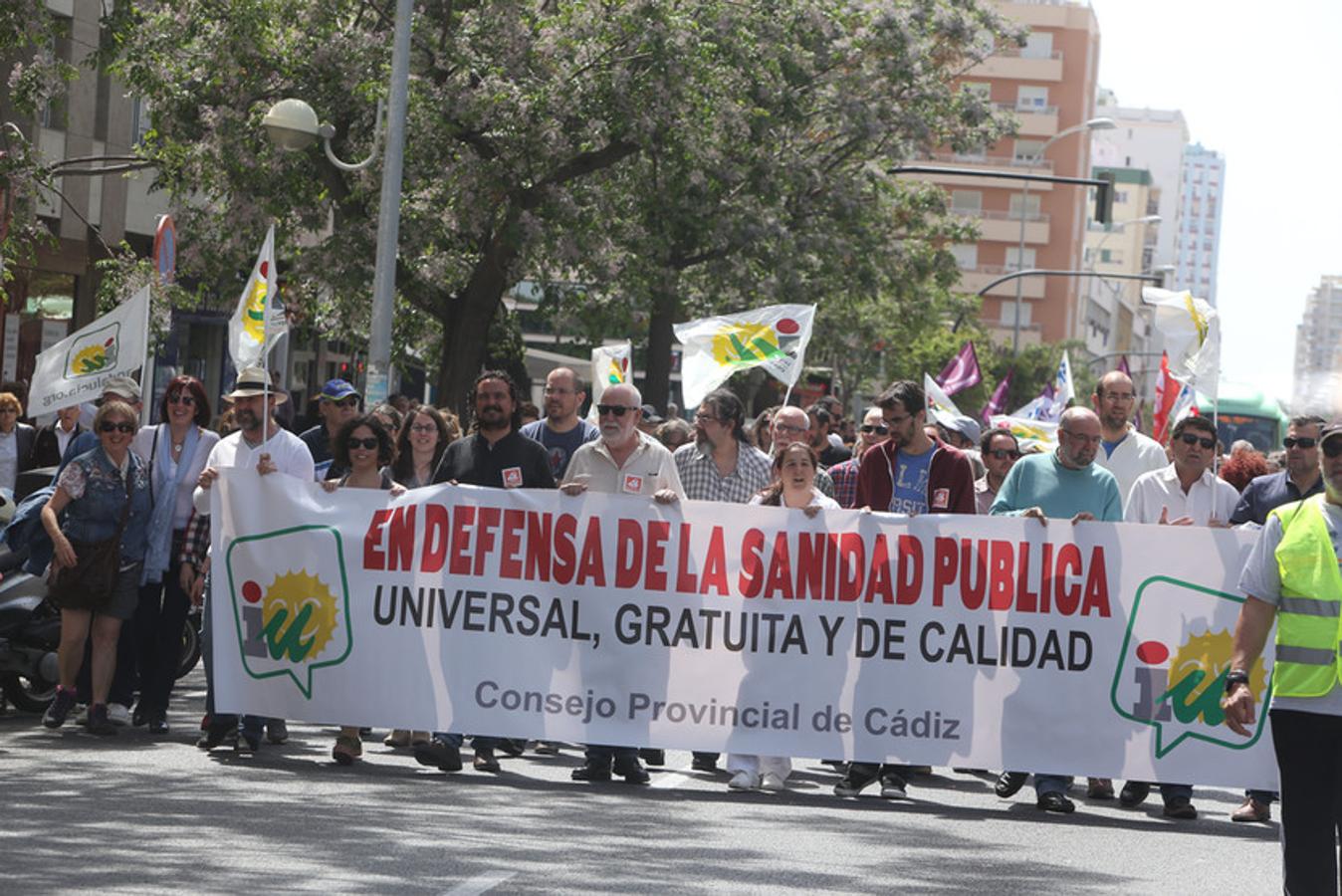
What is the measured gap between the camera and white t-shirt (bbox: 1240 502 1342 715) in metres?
6.66

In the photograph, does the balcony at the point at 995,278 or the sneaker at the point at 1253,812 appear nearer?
the sneaker at the point at 1253,812

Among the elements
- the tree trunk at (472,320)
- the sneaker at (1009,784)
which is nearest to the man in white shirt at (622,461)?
the sneaker at (1009,784)

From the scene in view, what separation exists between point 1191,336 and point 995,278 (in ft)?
306

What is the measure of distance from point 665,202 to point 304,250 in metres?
6.39

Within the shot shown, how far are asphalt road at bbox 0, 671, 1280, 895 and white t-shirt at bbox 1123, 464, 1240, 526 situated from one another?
1.46 meters

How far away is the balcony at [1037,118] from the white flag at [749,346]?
98.0 m

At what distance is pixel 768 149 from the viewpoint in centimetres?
3064

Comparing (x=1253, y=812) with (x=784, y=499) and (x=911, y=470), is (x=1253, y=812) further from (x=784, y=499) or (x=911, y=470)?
(x=784, y=499)

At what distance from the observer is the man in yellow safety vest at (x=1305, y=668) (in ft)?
21.9

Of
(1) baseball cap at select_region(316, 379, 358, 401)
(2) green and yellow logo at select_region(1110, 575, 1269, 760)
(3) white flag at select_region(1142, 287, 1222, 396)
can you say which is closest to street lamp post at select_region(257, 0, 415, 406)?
(3) white flag at select_region(1142, 287, 1222, 396)

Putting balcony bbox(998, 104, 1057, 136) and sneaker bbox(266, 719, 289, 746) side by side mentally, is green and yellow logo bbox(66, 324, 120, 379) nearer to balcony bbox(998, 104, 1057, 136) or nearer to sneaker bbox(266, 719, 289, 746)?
sneaker bbox(266, 719, 289, 746)

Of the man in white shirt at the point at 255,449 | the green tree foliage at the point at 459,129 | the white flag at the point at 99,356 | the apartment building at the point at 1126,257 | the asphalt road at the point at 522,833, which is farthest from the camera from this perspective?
the apartment building at the point at 1126,257

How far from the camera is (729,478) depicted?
11727 millimetres

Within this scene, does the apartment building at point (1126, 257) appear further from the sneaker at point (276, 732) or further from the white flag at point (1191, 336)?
the sneaker at point (276, 732)
